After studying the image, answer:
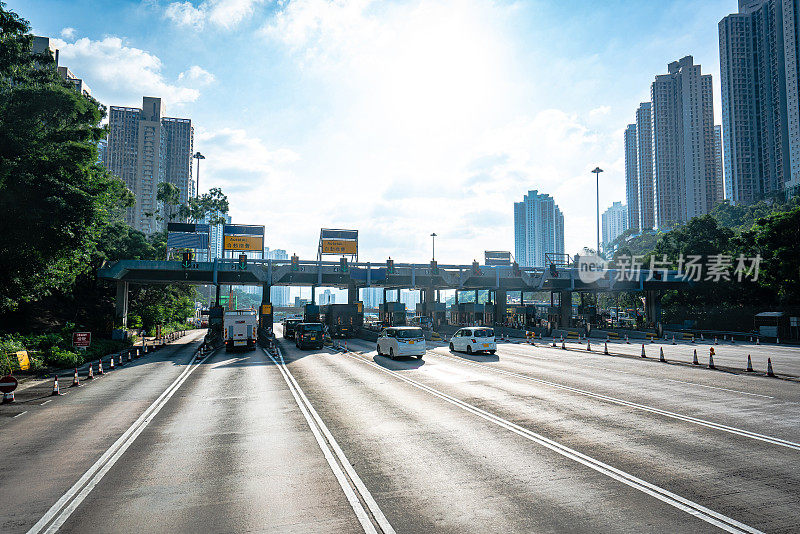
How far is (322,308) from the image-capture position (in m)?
61.3

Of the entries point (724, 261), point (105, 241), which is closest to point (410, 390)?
point (105, 241)

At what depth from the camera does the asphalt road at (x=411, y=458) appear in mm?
6309

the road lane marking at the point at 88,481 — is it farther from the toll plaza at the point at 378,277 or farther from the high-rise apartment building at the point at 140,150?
the high-rise apartment building at the point at 140,150

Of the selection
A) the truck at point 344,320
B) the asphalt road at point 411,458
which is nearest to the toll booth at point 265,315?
the truck at point 344,320

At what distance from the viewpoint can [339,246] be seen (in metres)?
58.8

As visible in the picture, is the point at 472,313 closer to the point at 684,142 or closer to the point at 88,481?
the point at 88,481

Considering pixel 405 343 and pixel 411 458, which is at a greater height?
pixel 405 343

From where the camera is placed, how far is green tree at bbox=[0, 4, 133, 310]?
22891 mm

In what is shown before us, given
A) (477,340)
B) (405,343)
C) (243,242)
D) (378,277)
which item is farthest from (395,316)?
(405,343)

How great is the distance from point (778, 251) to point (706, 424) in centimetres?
4637

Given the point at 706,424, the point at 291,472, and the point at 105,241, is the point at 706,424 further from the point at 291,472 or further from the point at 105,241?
the point at 105,241

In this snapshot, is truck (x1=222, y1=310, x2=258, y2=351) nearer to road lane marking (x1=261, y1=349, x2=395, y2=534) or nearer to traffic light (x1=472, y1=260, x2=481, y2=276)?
road lane marking (x1=261, y1=349, x2=395, y2=534)

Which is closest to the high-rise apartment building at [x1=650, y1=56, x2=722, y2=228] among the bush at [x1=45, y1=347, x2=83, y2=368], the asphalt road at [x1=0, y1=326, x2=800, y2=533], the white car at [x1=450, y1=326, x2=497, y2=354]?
the white car at [x1=450, y1=326, x2=497, y2=354]

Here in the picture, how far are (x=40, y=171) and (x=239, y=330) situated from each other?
15430 millimetres
